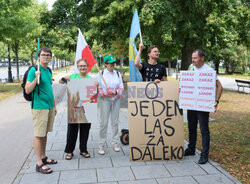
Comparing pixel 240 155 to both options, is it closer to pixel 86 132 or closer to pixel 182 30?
pixel 86 132

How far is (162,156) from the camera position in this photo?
4.53 meters

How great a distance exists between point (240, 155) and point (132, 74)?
2738 mm

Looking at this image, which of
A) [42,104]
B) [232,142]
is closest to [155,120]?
[42,104]

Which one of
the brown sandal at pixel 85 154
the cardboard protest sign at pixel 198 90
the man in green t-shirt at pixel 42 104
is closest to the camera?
the man in green t-shirt at pixel 42 104

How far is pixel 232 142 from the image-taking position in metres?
5.76

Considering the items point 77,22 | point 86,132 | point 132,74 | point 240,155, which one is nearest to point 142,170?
point 86,132

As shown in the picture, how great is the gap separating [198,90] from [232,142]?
2273 mm

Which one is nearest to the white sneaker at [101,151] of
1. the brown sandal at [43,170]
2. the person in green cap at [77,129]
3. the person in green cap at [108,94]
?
the person in green cap at [108,94]

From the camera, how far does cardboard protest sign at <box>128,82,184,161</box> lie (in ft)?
14.8

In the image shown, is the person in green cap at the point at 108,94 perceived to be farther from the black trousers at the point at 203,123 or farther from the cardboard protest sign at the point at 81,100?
the black trousers at the point at 203,123

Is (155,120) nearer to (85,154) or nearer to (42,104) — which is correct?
(85,154)

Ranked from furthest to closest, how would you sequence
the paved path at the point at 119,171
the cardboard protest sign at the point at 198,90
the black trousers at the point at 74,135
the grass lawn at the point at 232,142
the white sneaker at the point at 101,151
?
the white sneaker at the point at 101,151 → the black trousers at the point at 74,135 → the grass lawn at the point at 232,142 → the cardboard protest sign at the point at 198,90 → the paved path at the point at 119,171

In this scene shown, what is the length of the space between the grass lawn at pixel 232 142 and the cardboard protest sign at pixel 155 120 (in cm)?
92

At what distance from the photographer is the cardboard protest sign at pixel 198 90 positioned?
4188mm
